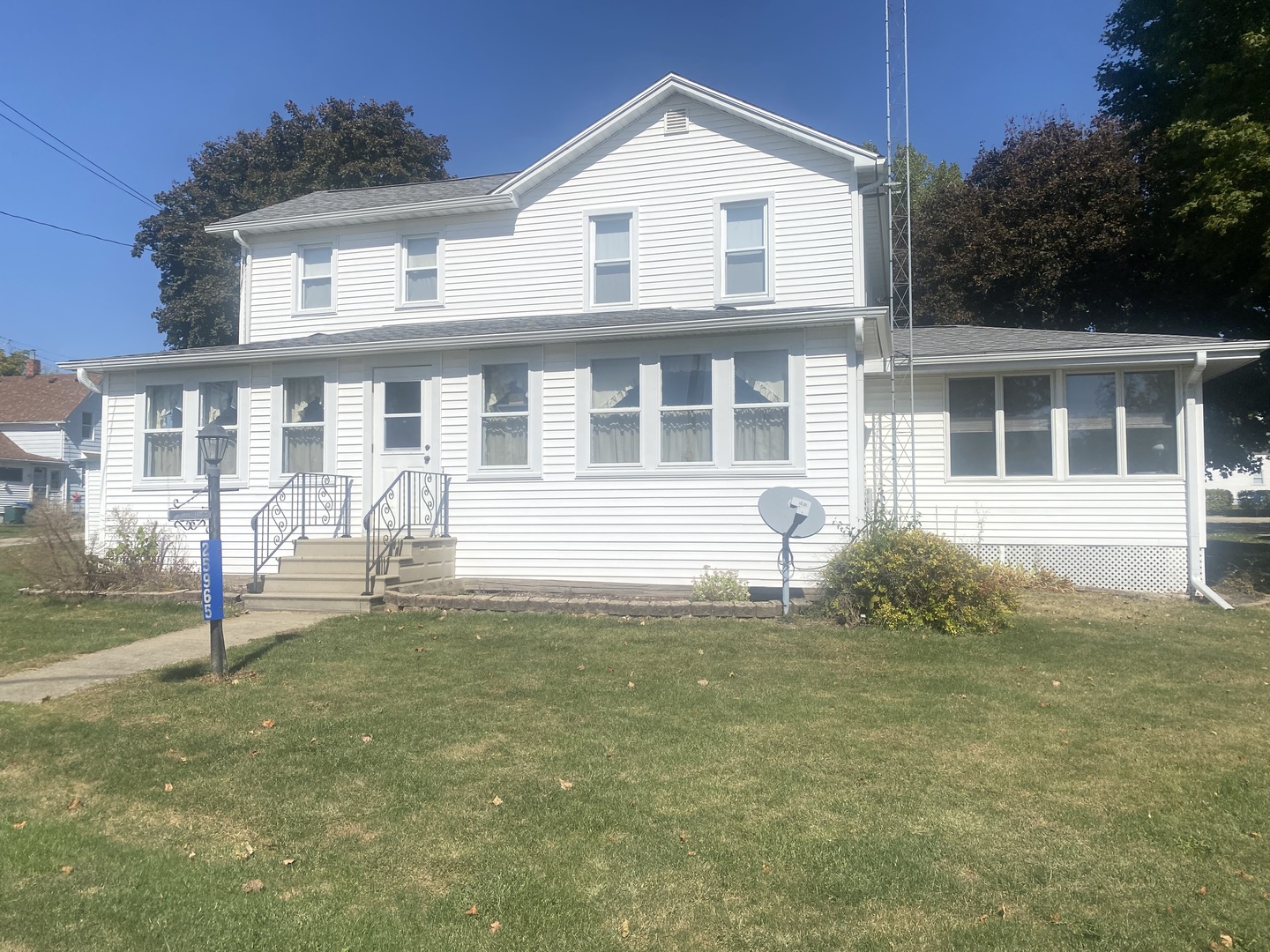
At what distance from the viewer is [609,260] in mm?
13477

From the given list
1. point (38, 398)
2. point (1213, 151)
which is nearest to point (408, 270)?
point (1213, 151)

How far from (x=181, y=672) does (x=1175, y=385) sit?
482 inches

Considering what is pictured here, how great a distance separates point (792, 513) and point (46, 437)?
4284cm

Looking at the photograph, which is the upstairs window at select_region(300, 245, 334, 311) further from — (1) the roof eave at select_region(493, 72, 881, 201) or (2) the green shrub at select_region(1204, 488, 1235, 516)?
(2) the green shrub at select_region(1204, 488, 1235, 516)

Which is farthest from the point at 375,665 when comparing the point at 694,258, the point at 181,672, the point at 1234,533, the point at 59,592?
the point at 1234,533

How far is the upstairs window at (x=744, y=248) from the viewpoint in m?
12.8

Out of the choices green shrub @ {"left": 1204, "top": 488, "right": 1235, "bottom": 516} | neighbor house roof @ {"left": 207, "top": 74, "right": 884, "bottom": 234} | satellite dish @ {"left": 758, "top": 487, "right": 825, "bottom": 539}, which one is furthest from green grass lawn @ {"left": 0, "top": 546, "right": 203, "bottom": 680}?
green shrub @ {"left": 1204, "top": 488, "right": 1235, "bottom": 516}

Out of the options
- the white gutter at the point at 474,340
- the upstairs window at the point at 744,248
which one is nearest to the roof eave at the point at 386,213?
the white gutter at the point at 474,340

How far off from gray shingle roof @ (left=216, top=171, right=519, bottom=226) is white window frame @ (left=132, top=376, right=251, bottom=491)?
3191mm

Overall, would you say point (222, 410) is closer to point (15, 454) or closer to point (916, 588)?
point (916, 588)

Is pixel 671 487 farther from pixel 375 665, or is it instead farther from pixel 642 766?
pixel 642 766

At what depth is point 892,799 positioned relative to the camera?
4.41m

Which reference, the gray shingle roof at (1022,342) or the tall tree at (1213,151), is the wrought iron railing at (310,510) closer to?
the gray shingle roof at (1022,342)

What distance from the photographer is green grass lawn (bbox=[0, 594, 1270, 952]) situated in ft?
10.7
